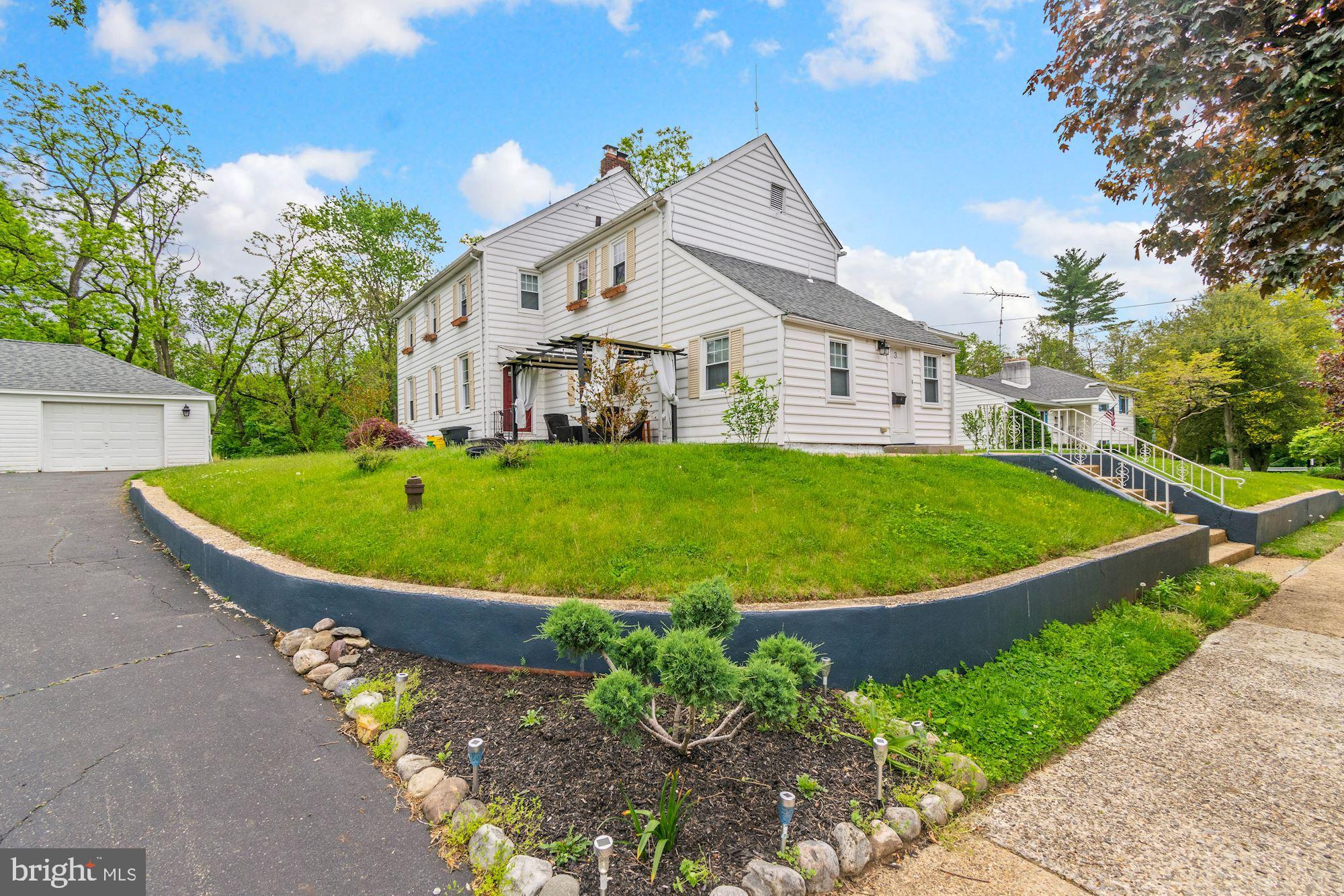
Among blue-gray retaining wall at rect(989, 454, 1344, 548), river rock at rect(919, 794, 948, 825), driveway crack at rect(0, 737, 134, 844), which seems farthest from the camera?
blue-gray retaining wall at rect(989, 454, 1344, 548)

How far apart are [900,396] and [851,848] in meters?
9.71

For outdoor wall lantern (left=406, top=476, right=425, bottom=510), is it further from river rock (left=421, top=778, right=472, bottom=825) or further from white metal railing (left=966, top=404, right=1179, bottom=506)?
white metal railing (left=966, top=404, right=1179, bottom=506)

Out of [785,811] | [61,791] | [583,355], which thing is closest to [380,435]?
[583,355]

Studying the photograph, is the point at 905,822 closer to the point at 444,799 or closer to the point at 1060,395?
the point at 444,799

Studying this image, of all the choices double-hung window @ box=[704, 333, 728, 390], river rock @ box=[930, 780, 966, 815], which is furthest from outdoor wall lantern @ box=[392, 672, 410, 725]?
double-hung window @ box=[704, 333, 728, 390]

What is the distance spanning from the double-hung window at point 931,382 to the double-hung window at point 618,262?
6.74 meters

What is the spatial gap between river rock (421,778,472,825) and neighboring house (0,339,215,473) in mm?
19054

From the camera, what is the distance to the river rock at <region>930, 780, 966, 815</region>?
258 centimetres

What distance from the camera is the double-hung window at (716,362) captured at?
967 centimetres

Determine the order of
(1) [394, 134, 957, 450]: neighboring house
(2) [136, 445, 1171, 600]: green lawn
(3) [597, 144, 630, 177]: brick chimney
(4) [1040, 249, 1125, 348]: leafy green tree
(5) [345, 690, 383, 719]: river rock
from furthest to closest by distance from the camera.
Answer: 1. (4) [1040, 249, 1125, 348]: leafy green tree
2. (3) [597, 144, 630, 177]: brick chimney
3. (1) [394, 134, 957, 450]: neighboring house
4. (2) [136, 445, 1171, 600]: green lawn
5. (5) [345, 690, 383, 719]: river rock

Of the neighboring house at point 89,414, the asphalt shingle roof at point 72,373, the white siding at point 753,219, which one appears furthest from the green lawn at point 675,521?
the asphalt shingle roof at point 72,373

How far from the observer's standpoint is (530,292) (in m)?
14.2

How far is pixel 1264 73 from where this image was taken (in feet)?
13.6

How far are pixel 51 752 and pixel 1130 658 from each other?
7029 millimetres
